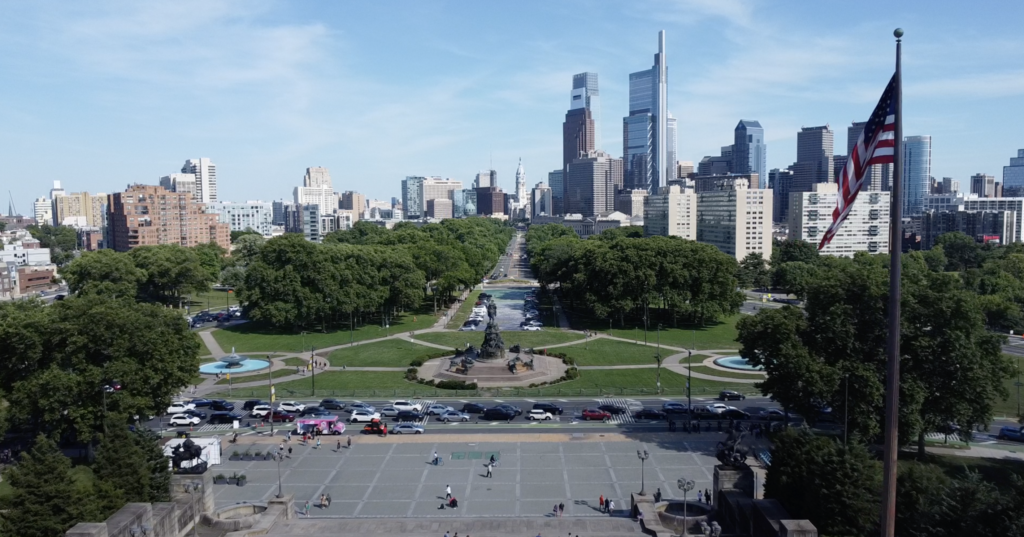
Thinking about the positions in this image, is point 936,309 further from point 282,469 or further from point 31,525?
point 31,525

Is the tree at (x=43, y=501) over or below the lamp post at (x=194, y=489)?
over

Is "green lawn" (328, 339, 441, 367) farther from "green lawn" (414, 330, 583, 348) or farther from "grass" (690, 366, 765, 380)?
"grass" (690, 366, 765, 380)

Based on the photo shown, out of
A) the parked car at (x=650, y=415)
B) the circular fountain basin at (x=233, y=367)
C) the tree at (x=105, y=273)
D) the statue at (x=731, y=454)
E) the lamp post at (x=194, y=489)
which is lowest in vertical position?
the parked car at (x=650, y=415)

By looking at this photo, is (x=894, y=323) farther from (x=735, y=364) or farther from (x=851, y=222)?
(x=851, y=222)

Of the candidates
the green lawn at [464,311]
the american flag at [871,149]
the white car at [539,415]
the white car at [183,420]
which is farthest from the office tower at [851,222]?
the american flag at [871,149]

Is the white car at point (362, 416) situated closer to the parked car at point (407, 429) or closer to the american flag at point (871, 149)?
the parked car at point (407, 429)

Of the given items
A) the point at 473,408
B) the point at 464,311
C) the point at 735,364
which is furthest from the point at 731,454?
the point at 464,311

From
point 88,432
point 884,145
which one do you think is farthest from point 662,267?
point 884,145
